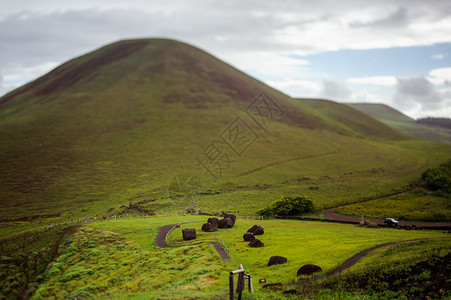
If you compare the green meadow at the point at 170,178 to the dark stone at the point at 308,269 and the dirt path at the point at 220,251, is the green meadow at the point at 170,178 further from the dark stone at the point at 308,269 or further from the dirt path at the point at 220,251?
the dirt path at the point at 220,251

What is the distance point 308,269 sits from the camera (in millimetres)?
26047

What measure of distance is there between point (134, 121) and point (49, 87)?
6474 centimetres

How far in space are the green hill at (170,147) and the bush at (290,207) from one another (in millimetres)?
6320

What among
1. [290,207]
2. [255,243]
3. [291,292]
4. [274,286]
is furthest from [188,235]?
[290,207]

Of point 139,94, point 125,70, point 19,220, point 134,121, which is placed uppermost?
point 125,70

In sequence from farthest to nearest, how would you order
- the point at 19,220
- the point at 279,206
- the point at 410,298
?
the point at 19,220
the point at 279,206
the point at 410,298

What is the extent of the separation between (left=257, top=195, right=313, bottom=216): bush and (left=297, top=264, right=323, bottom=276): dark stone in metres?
33.8

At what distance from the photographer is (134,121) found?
13662 cm

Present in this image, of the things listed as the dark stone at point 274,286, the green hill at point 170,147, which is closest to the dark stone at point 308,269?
the dark stone at point 274,286

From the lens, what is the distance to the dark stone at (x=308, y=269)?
25891 millimetres

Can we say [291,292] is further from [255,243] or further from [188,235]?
[188,235]

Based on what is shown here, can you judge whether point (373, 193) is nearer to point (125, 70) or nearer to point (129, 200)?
point (129, 200)

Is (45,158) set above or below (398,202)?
above

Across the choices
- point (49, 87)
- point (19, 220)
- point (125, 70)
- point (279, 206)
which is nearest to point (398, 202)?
point (279, 206)
